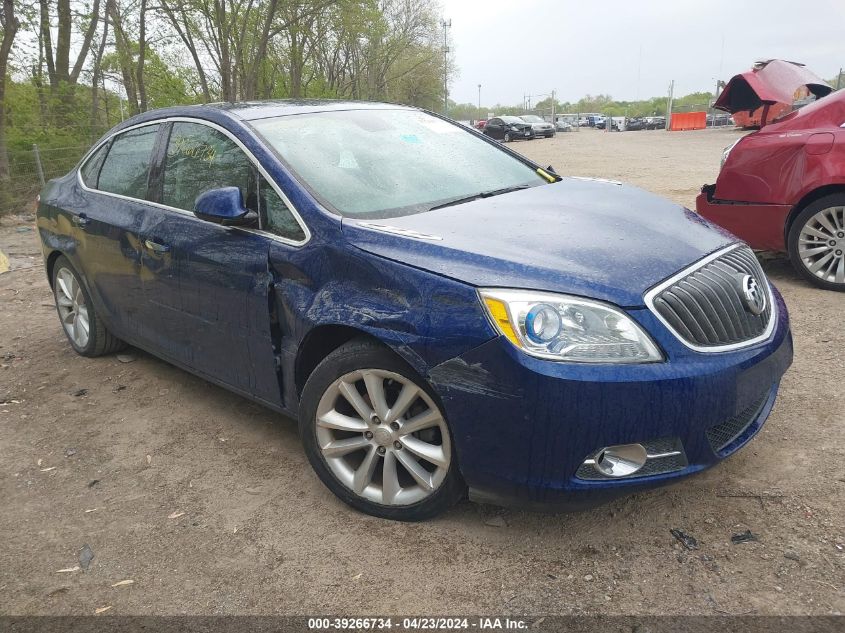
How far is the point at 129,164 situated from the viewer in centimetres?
420

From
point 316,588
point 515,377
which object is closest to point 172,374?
point 316,588

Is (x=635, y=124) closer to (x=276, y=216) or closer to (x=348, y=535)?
(x=276, y=216)

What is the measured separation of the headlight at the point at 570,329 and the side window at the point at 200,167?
1424mm

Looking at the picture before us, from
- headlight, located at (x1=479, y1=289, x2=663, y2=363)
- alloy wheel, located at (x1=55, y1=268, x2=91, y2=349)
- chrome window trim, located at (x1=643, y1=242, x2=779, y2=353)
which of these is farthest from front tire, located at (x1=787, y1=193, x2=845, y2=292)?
alloy wheel, located at (x1=55, y1=268, x2=91, y2=349)

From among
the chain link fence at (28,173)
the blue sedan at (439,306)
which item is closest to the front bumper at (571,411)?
the blue sedan at (439,306)

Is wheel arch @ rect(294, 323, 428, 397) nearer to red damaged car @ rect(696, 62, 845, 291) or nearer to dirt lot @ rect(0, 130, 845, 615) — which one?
dirt lot @ rect(0, 130, 845, 615)

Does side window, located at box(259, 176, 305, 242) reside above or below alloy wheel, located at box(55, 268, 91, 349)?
above

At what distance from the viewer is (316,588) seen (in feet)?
8.09

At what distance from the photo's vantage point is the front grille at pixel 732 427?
97.4 inches

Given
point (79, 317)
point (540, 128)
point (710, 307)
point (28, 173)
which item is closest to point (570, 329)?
point (710, 307)

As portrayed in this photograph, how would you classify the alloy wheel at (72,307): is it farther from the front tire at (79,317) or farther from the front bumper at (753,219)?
the front bumper at (753,219)

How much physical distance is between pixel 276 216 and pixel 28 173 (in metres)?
12.5

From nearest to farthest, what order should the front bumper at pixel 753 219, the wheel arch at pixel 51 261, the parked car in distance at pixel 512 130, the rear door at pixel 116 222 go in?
the rear door at pixel 116 222, the wheel arch at pixel 51 261, the front bumper at pixel 753 219, the parked car in distance at pixel 512 130

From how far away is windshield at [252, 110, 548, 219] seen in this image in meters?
3.07
